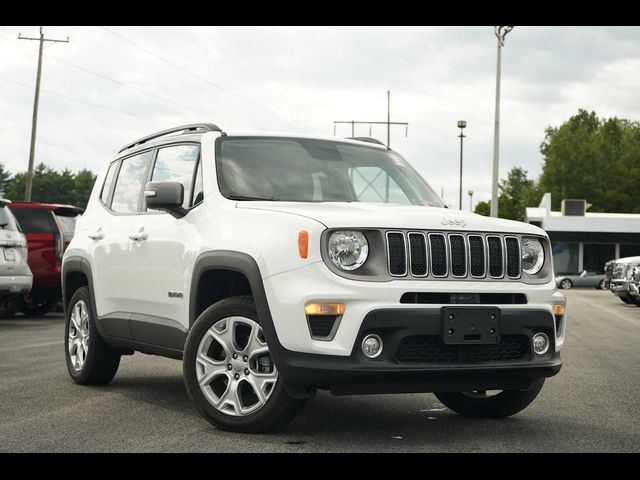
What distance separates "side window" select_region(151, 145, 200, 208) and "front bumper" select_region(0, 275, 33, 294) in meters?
8.47

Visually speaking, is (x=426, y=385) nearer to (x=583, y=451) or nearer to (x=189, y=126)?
(x=583, y=451)

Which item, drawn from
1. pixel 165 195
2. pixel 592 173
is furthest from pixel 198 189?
pixel 592 173

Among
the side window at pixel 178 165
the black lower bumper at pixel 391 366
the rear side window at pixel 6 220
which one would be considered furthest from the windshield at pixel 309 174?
the rear side window at pixel 6 220

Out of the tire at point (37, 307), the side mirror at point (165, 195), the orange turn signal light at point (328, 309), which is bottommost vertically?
the tire at point (37, 307)

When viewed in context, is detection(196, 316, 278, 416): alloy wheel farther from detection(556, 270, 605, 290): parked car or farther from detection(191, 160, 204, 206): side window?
detection(556, 270, 605, 290): parked car

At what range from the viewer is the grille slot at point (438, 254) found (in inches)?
231

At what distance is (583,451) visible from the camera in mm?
5723

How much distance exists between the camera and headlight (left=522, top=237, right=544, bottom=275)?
6.38 meters

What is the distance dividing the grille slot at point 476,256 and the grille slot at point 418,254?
13.1 inches

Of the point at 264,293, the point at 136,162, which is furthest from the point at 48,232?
the point at 264,293

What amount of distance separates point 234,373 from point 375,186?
1.94 meters

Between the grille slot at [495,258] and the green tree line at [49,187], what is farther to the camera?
the green tree line at [49,187]

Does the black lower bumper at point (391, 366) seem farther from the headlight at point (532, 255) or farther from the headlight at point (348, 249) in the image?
the headlight at point (532, 255)

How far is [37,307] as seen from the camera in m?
19.2
